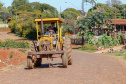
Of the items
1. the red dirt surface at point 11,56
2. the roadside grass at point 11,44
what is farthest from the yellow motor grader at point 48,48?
the roadside grass at point 11,44

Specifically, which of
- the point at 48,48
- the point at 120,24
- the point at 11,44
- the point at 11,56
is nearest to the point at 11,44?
the point at 11,44

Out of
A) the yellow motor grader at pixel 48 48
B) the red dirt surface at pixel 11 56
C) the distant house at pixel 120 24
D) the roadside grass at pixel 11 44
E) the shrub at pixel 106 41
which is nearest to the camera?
the yellow motor grader at pixel 48 48

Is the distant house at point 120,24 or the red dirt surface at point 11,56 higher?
the distant house at point 120,24

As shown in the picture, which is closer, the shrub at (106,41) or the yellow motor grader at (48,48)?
the yellow motor grader at (48,48)

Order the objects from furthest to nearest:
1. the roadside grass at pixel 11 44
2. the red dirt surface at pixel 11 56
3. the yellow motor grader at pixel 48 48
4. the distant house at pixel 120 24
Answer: the distant house at pixel 120 24
the roadside grass at pixel 11 44
the red dirt surface at pixel 11 56
the yellow motor grader at pixel 48 48

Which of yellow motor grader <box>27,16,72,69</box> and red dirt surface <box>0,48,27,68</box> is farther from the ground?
yellow motor grader <box>27,16,72,69</box>

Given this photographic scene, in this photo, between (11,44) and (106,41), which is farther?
(106,41)

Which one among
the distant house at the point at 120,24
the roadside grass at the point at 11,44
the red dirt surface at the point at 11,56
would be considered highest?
the distant house at the point at 120,24

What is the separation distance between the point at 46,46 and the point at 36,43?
598mm

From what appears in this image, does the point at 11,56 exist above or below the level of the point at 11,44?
below

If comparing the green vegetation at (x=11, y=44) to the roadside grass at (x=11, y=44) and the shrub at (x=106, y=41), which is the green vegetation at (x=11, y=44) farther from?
the shrub at (x=106, y=41)

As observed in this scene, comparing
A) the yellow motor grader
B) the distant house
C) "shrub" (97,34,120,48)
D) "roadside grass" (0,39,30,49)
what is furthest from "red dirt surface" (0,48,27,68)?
the distant house

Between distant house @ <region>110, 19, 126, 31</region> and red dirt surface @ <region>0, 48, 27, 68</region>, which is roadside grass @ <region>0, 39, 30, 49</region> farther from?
distant house @ <region>110, 19, 126, 31</region>

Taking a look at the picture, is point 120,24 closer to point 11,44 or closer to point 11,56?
point 11,44
